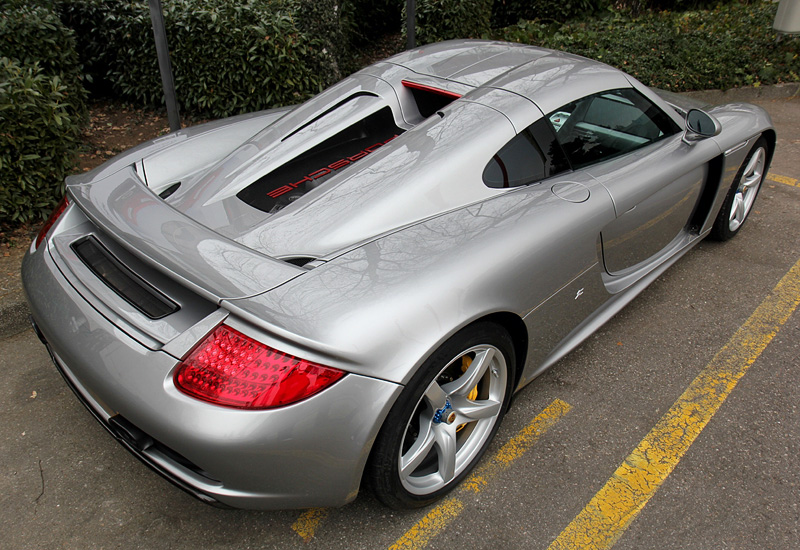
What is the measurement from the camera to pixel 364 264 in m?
1.83

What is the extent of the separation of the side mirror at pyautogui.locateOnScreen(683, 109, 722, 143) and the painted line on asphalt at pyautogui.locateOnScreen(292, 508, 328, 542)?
2.39 m

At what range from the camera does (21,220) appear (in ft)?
11.7

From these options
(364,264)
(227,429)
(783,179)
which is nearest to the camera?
(227,429)

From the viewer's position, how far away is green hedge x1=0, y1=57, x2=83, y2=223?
3.39 m

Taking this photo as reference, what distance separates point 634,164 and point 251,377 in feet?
6.38

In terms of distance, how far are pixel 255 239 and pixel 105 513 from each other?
1129 mm

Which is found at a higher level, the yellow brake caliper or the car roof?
the car roof

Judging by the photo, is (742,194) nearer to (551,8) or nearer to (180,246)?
(180,246)

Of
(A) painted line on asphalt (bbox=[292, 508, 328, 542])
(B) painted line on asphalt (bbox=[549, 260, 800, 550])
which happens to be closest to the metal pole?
(A) painted line on asphalt (bbox=[292, 508, 328, 542])

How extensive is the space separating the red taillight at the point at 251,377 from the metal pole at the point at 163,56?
9.45ft

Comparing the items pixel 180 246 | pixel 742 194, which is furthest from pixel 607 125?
pixel 180 246

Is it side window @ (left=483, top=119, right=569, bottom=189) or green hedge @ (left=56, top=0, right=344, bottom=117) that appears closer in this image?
side window @ (left=483, top=119, right=569, bottom=189)

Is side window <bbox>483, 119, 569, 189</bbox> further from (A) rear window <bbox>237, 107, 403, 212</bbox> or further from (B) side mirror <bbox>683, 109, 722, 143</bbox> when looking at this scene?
(B) side mirror <bbox>683, 109, 722, 143</bbox>

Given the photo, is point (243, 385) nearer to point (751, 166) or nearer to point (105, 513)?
point (105, 513)
